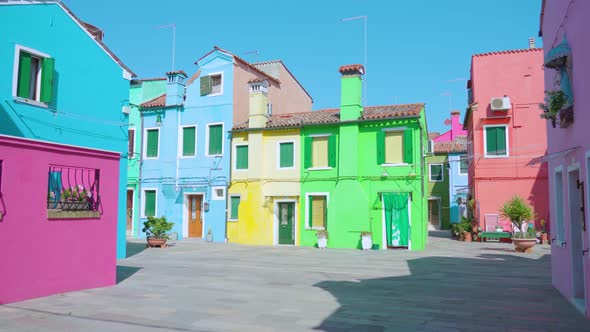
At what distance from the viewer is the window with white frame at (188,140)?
25439mm

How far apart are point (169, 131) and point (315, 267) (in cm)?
1446

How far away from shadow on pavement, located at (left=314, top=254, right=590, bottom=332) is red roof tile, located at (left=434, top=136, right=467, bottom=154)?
22669mm

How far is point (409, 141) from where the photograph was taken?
2084 centimetres

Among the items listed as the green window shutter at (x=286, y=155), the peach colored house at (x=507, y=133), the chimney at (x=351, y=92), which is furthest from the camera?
the peach colored house at (x=507, y=133)

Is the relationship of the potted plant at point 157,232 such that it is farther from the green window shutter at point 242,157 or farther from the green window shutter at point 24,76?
the green window shutter at point 24,76

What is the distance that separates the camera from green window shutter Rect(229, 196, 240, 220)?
24.2 metres

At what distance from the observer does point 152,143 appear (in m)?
26.1

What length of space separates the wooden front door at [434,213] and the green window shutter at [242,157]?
63.5 ft

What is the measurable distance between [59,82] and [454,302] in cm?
1191

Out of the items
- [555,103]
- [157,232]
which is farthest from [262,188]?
[555,103]

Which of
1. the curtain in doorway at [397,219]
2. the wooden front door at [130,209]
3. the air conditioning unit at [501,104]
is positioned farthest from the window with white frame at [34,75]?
the air conditioning unit at [501,104]

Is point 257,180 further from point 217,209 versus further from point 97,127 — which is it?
point 97,127

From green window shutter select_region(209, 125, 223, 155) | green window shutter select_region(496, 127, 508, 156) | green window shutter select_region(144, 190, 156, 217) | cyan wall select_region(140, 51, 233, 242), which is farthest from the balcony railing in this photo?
green window shutter select_region(496, 127, 508, 156)

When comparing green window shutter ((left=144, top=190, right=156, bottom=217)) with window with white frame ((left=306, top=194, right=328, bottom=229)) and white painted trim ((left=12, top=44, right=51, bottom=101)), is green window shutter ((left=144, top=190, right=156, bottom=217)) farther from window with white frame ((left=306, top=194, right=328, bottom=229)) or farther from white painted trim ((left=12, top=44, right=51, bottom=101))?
white painted trim ((left=12, top=44, right=51, bottom=101))
